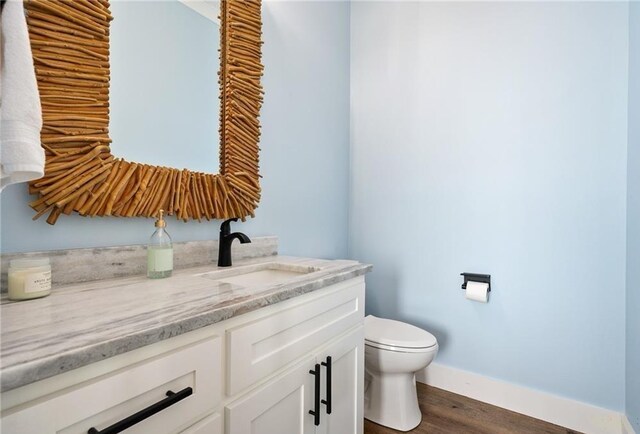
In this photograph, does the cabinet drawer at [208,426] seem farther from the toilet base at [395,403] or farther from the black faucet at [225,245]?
the toilet base at [395,403]

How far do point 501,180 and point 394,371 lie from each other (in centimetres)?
121

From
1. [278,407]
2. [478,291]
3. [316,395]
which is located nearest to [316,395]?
[316,395]

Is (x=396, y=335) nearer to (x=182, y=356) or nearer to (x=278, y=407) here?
(x=278, y=407)

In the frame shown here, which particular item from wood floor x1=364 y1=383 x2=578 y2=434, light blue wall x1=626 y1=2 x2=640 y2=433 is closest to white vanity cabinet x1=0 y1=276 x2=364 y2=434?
wood floor x1=364 y1=383 x2=578 y2=434

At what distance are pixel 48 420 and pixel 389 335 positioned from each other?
145cm

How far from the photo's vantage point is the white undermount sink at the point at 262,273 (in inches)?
46.4

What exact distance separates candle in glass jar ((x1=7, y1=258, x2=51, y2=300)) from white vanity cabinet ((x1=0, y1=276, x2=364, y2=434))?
1.26ft

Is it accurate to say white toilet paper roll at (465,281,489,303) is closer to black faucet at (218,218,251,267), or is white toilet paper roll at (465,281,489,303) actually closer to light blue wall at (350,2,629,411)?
light blue wall at (350,2,629,411)

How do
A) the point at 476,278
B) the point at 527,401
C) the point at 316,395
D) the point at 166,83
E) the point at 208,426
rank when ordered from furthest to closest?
the point at 476,278 → the point at 527,401 → the point at 166,83 → the point at 316,395 → the point at 208,426

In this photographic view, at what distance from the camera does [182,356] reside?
2.06 ft

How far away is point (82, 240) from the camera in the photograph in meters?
0.95

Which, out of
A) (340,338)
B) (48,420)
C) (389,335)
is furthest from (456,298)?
(48,420)

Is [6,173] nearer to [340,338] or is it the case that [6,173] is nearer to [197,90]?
[197,90]

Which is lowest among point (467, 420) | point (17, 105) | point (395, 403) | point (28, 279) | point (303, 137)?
point (467, 420)
